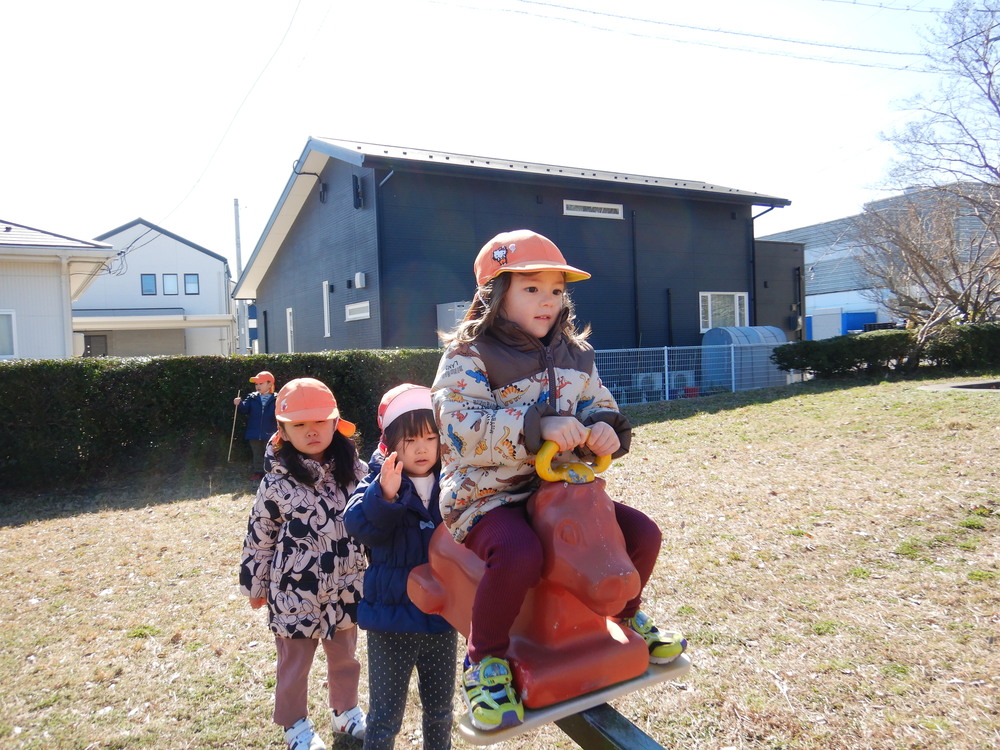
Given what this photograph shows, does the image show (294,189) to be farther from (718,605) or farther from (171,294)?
(171,294)

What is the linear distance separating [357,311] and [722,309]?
11.3 m

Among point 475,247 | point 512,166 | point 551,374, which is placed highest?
point 512,166

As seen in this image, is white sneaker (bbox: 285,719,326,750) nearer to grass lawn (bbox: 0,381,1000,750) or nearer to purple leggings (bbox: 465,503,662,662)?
grass lawn (bbox: 0,381,1000,750)

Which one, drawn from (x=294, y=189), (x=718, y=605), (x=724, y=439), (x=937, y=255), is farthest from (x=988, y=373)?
(x=294, y=189)

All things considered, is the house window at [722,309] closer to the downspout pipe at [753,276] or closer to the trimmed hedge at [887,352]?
the downspout pipe at [753,276]

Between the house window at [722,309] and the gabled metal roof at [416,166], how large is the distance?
2.90 m

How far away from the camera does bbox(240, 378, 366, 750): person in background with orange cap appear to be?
10.3 feet

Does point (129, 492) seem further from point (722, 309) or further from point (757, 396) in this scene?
point (722, 309)

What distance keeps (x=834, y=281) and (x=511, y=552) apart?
168 ft

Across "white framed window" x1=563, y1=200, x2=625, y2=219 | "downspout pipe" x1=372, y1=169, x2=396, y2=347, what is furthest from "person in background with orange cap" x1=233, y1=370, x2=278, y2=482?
"white framed window" x1=563, y1=200, x2=625, y2=219

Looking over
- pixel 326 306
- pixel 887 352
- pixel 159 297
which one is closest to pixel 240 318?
pixel 159 297

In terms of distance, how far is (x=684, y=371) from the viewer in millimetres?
16297

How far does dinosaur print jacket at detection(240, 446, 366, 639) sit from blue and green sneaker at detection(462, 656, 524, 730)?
4.86ft

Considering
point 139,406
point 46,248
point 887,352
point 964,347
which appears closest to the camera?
Result: point 139,406
